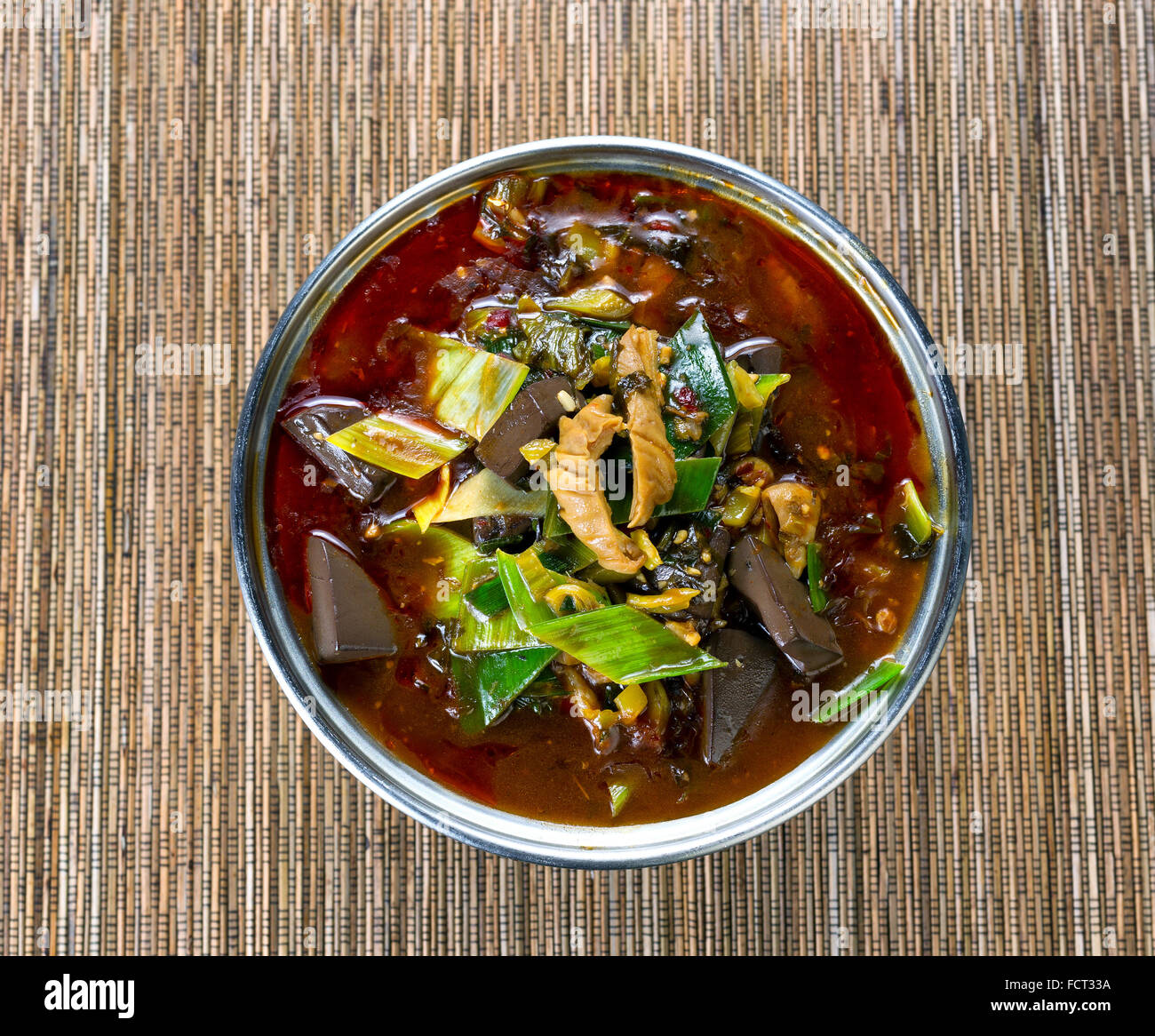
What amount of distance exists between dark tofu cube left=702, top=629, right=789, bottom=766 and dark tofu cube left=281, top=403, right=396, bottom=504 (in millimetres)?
876

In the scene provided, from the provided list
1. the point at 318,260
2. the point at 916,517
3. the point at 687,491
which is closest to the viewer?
the point at 687,491

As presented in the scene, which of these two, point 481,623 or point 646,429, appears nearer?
point 646,429

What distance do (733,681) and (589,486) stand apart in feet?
1.92

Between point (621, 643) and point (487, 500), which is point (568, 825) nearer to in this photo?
point (621, 643)

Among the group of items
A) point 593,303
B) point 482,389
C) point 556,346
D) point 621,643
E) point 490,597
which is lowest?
point 621,643

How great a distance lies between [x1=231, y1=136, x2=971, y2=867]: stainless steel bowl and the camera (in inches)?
83.7

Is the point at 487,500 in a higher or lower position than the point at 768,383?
lower

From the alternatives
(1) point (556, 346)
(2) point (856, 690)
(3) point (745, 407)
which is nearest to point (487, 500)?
(1) point (556, 346)

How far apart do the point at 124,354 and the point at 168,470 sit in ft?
1.34

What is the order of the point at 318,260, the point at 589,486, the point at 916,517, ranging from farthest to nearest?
the point at 318,260 < the point at 916,517 < the point at 589,486

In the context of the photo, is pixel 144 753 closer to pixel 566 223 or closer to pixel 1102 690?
pixel 566 223

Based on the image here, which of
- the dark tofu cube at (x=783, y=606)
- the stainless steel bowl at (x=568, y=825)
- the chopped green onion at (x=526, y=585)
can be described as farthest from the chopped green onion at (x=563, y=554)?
the stainless steel bowl at (x=568, y=825)

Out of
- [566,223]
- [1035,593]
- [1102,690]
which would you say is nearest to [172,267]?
[566,223]

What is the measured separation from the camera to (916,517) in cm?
216
